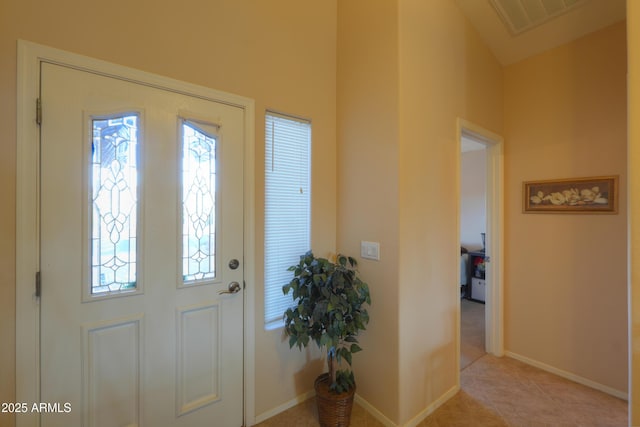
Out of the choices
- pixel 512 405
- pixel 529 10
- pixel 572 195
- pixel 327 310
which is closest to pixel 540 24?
pixel 529 10

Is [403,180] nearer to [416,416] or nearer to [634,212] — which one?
[634,212]

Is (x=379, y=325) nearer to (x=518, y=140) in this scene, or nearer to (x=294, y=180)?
(x=294, y=180)

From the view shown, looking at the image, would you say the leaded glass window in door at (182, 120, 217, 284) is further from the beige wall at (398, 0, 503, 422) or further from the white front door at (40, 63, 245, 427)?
the beige wall at (398, 0, 503, 422)

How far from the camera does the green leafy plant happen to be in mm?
1650

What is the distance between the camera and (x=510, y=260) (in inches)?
106

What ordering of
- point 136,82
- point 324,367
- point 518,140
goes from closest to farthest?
point 136,82 < point 324,367 < point 518,140

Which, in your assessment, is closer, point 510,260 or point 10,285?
point 10,285

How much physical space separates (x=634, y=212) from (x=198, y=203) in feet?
7.30

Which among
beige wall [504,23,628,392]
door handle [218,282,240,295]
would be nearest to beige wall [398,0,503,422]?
beige wall [504,23,628,392]

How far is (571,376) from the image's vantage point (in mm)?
2314

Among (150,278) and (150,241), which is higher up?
(150,241)

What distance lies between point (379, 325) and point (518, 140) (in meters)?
A: 2.26

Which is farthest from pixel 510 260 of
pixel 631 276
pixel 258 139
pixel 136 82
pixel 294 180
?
pixel 136 82

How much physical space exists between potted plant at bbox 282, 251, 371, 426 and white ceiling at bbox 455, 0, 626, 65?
8.05ft
